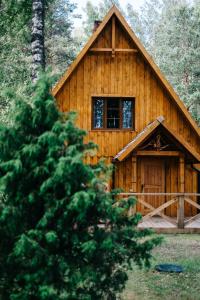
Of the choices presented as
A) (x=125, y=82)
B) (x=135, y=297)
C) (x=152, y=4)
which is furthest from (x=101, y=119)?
(x=152, y=4)

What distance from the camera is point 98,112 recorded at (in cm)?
1662

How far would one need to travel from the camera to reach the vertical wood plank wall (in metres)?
16.3

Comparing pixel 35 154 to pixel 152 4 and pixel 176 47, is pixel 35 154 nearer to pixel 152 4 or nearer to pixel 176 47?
pixel 176 47

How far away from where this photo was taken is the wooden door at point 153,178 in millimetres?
16703

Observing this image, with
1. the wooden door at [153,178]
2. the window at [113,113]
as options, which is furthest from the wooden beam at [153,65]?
the wooden door at [153,178]

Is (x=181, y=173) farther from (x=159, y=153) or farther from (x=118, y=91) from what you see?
(x=118, y=91)

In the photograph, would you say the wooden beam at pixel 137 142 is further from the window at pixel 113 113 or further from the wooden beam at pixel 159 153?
the window at pixel 113 113

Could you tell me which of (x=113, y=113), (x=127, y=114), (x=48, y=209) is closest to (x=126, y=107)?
(x=127, y=114)

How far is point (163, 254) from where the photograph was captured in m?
10.6

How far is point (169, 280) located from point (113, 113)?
9282 millimetres

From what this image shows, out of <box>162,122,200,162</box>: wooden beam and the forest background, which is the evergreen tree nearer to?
the forest background

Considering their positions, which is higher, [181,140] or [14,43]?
[14,43]

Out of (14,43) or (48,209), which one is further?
(14,43)

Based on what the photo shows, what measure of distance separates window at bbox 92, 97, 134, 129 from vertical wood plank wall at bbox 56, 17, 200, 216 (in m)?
0.28
